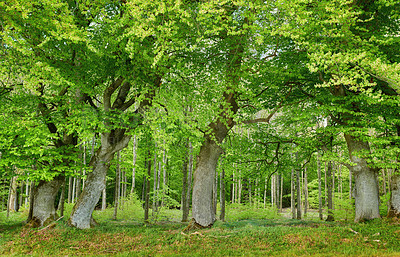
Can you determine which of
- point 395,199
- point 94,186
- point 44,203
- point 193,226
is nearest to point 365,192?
point 395,199

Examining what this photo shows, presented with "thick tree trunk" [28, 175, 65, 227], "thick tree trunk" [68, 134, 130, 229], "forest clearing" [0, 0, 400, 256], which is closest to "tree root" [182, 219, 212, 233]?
"forest clearing" [0, 0, 400, 256]

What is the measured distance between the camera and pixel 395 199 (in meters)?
11.4

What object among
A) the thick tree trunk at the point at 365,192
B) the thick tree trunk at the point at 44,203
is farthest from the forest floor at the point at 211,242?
the thick tree trunk at the point at 44,203

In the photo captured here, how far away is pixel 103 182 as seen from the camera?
37.3 ft

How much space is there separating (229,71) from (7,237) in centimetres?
1036

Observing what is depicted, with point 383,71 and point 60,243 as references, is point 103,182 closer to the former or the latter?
point 60,243

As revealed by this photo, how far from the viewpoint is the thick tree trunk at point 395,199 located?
1129 cm

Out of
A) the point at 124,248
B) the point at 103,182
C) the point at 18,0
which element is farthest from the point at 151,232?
the point at 18,0

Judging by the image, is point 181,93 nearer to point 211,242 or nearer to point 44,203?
point 211,242

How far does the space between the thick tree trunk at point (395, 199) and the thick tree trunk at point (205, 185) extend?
7722 millimetres

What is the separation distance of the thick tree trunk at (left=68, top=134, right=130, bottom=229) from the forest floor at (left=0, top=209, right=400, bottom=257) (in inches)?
27.0

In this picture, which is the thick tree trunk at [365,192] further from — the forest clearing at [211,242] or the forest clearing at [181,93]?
the forest clearing at [211,242]

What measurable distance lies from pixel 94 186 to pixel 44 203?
261 cm

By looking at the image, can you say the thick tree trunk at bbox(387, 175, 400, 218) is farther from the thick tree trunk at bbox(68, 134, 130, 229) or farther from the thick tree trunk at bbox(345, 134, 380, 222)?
the thick tree trunk at bbox(68, 134, 130, 229)
